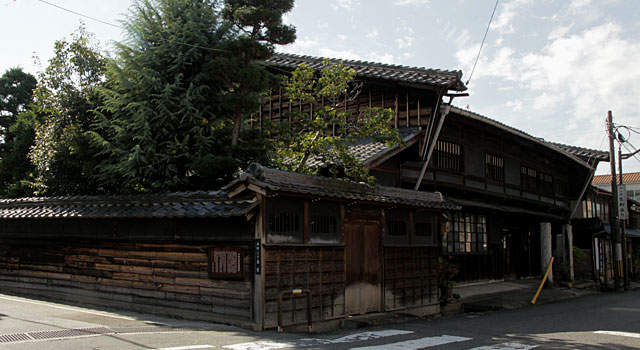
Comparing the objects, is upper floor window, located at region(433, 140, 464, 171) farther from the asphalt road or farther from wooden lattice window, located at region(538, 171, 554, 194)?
wooden lattice window, located at region(538, 171, 554, 194)

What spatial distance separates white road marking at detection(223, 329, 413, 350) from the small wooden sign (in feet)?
6.63

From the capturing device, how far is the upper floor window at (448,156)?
19219 mm

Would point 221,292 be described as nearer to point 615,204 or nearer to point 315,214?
point 315,214

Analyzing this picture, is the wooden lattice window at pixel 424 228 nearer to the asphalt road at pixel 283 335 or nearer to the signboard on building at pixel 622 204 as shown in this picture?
the asphalt road at pixel 283 335

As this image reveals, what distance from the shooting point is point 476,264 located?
2188 centimetres

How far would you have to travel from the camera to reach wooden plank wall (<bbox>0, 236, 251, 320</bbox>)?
11000mm

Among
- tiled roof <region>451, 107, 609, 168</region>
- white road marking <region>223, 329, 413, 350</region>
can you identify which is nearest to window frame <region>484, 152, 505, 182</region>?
tiled roof <region>451, 107, 609, 168</region>

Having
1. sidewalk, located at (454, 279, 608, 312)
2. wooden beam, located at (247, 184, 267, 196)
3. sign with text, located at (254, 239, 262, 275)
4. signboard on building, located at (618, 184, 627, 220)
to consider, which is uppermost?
signboard on building, located at (618, 184, 627, 220)

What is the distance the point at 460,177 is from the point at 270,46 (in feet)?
32.2

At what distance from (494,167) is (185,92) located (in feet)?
46.1

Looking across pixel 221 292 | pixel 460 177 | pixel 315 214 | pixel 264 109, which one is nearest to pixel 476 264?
pixel 460 177

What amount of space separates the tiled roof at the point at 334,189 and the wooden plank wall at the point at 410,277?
52.0 inches

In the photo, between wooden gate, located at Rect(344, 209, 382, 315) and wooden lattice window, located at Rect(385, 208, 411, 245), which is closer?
wooden gate, located at Rect(344, 209, 382, 315)

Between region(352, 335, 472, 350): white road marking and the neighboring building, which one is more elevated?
the neighboring building
